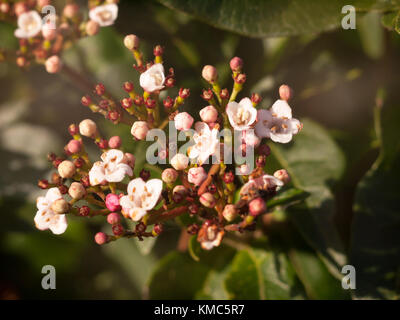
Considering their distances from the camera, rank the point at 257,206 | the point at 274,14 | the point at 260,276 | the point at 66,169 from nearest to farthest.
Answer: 1. the point at 257,206
2. the point at 66,169
3. the point at 274,14
4. the point at 260,276

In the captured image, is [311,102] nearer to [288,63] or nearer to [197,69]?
[288,63]

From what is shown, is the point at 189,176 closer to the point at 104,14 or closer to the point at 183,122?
the point at 183,122

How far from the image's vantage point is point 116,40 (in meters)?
1.83

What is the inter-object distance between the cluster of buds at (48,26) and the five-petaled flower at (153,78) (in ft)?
1.05

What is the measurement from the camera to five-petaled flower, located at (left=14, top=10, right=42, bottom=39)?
1.41 m

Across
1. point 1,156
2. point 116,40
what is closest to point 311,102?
point 116,40

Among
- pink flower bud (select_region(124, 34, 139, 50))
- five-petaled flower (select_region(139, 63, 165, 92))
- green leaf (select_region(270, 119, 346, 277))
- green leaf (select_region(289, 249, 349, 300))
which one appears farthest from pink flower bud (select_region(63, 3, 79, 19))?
green leaf (select_region(289, 249, 349, 300))

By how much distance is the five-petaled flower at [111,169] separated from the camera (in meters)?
1.08

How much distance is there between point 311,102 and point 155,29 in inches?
24.5

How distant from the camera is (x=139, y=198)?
3.51ft

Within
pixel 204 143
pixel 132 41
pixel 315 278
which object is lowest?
pixel 315 278

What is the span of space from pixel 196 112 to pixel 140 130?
0.37m

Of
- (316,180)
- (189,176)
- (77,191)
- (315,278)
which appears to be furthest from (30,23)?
(315,278)

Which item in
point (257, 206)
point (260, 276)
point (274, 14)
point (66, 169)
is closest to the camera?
point (257, 206)
